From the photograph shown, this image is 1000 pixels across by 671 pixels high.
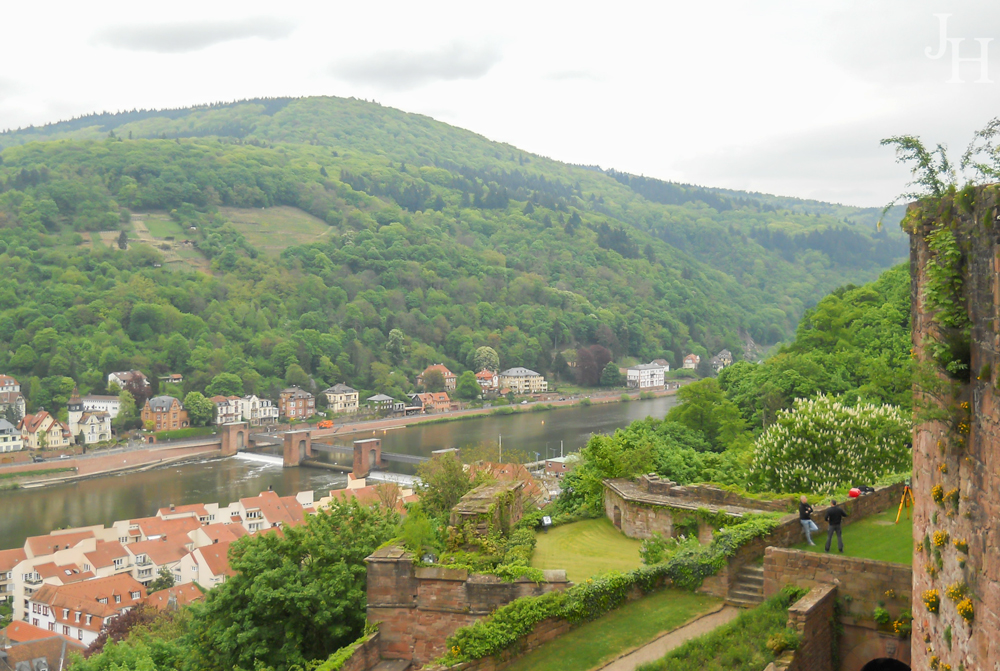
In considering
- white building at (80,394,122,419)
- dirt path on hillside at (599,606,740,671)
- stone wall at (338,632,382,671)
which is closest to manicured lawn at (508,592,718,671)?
dirt path on hillside at (599,606,740,671)

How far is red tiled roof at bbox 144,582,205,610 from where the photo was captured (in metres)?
32.9

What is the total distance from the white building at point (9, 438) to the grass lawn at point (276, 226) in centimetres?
5851

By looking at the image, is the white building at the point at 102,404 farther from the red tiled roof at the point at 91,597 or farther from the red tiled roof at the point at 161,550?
the red tiled roof at the point at 91,597

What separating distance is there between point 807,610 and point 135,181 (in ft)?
475

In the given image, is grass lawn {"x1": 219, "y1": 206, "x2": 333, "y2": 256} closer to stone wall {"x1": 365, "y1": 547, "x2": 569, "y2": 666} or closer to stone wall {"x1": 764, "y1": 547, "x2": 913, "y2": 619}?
stone wall {"x1": 365, "y1": 547, "x2": 569, "y2": 666}

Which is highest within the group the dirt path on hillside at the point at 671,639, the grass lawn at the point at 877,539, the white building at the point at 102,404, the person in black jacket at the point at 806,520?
the person in black jacket at the point at 806,520

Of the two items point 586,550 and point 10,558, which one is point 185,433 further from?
point 586,550

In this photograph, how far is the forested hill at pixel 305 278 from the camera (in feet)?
305

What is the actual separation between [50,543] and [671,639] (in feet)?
131

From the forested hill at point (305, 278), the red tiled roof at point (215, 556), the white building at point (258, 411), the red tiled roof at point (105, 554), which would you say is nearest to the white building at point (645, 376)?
the forested hill at point (305, 278)

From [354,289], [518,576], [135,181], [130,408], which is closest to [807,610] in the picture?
[518,576]

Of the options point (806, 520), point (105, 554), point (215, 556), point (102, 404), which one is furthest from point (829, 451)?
point (102, 404)

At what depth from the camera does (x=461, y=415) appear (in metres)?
85.9

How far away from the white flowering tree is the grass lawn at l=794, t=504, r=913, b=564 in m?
4.54
